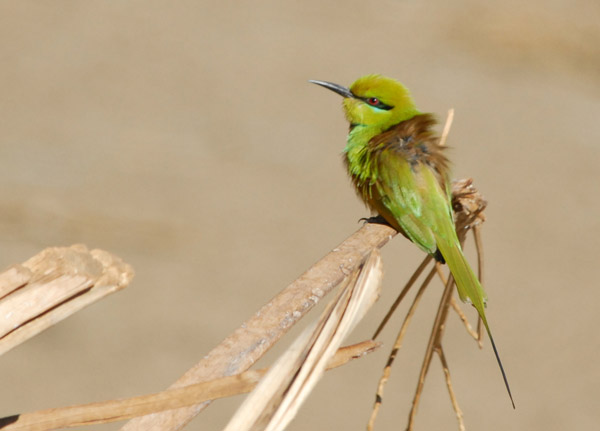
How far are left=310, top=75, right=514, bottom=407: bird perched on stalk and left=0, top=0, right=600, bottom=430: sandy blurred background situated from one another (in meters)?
1.39

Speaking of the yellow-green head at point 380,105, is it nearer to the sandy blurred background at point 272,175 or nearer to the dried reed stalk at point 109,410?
the sandy blurred background at point 272,175

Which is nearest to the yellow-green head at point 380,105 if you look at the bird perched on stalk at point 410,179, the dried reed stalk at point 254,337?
the bird perched on stalk at point 410,179

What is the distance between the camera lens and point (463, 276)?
1.86 meters

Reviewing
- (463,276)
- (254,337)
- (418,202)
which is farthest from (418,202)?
(254,337)

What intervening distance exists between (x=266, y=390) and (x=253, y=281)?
10.7 ft

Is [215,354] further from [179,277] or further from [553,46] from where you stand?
[553,46]

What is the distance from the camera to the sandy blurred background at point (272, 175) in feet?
11.6

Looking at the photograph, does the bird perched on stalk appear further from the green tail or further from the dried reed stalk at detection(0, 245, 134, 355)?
the dried reed stalk at detection(0, 245, 134, 355)

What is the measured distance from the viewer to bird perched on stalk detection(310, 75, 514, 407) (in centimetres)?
204

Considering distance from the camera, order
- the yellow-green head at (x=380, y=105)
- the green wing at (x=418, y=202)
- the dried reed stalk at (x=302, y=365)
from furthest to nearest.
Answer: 1. the yellow-green head at (x=380, y=105)
2. the green wing at (x=418, y=202)
3. the dried reed stalk at (x=302, y=365)

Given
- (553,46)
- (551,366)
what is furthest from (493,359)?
(553,46)

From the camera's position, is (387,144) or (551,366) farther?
(551,366)

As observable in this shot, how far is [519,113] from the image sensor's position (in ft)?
16.5

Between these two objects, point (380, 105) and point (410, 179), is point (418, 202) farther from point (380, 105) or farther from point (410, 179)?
point (380, 105)
